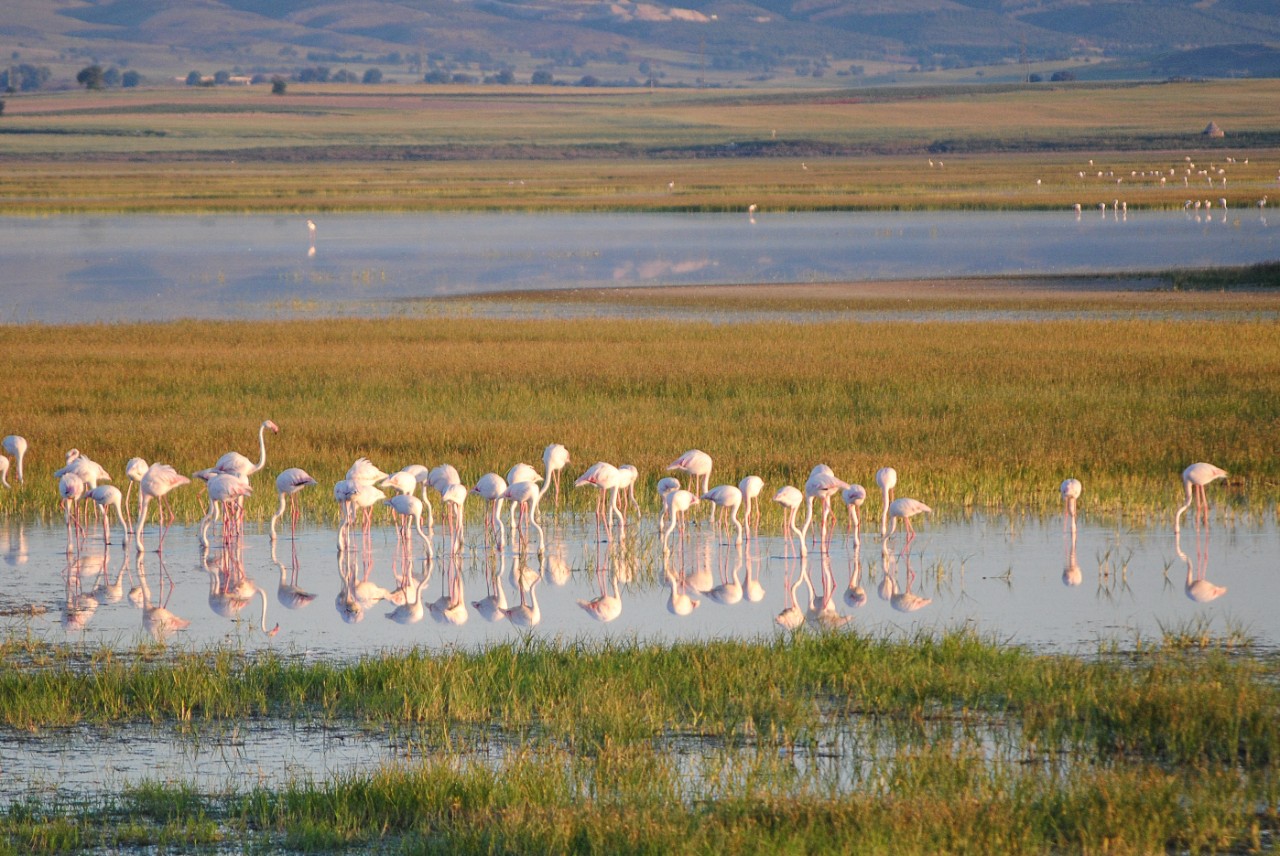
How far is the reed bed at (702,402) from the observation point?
16.6 meters

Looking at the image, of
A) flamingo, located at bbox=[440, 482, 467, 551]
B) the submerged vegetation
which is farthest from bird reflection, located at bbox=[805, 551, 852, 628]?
flamingo, located at bbox=[440, 482, 467, 551]

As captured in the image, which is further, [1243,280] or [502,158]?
[502,158]

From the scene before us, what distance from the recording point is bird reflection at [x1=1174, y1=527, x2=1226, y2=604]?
1190 cm

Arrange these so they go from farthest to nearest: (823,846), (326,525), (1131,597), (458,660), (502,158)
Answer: (502,158) < (326,525) < (1131,597) < (458,660) < (823,846)

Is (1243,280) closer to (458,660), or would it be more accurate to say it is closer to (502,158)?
(458,660)

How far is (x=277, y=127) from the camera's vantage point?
164 meters

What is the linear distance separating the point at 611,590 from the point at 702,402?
8992mm

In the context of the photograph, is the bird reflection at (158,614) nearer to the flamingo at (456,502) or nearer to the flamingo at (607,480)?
the flamingo at (456,502)

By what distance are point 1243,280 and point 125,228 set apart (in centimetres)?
4367

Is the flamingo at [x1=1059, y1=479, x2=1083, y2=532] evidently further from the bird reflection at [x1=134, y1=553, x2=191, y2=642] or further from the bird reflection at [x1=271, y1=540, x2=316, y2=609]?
the bird reflection at [x1=134, y1=553, x2=191, y2=642]

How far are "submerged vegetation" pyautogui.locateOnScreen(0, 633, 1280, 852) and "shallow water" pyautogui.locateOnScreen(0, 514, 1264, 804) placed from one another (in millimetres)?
360

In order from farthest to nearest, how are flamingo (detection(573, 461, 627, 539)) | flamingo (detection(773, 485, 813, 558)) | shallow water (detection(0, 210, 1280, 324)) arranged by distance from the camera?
shallow water (detection(0, 210, 1280, 324)), flamingo (detection(573, 461, 627, 539)), flamingo (detection(773, 485, 813, 558))

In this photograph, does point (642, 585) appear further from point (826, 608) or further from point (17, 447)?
point (17, 447)

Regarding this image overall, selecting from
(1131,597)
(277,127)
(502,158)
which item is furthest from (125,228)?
(277,127)
